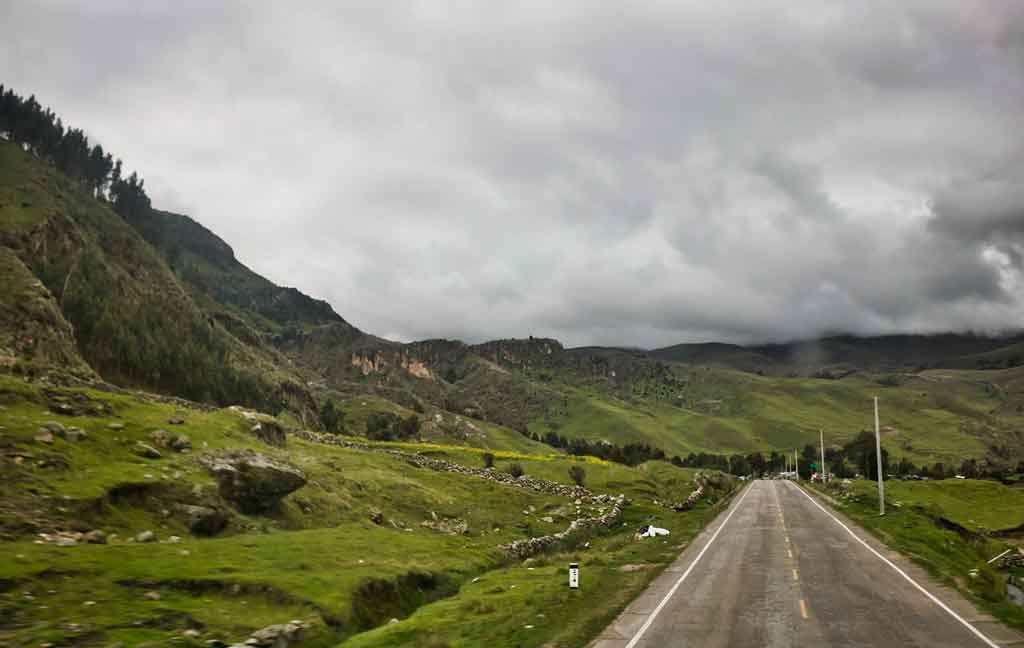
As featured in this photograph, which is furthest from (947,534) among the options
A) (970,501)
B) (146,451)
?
(970,501)

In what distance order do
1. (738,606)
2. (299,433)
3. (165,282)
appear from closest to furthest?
(738,606) < (299,433) < (165,282)

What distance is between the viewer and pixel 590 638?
21984 mm

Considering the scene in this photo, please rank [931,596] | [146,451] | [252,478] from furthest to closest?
[252,478] < [146,451] < [931,596]

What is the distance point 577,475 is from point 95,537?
75.5 m

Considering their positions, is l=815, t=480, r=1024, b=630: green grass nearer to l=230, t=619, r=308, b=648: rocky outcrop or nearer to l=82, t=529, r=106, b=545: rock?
l=230, t=619, r=308, b=648: rocky outcrop

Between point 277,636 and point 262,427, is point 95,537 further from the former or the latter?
point 262,427

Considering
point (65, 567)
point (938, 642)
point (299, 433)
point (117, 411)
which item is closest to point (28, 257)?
point (299, 433)

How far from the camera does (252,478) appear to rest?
3919cm

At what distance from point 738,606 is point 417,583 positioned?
54.5ft

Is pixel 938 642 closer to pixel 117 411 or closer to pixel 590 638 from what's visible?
pixel 590 638

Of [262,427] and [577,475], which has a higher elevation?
[262,427]

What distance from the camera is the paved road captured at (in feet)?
70.3

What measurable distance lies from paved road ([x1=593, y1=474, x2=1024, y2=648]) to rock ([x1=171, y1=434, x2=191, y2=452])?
28672 mm

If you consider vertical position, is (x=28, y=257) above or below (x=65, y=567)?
above
